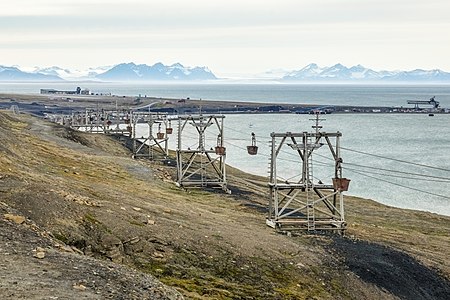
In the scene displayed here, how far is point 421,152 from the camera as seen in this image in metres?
92.6

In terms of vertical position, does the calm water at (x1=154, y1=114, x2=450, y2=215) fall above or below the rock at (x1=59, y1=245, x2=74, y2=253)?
below

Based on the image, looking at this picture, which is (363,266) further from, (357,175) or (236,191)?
(357,175)

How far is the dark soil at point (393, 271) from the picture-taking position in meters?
23.6

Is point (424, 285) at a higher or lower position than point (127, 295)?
lower

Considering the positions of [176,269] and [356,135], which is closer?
[176,269]

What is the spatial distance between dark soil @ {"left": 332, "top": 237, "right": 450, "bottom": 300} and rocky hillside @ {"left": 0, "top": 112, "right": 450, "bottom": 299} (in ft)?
0.18

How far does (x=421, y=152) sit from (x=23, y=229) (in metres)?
81.3

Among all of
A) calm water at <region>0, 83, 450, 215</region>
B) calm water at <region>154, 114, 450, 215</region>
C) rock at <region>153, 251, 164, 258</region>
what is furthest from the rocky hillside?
calm water at <region>0, 83, 450, 215</region>

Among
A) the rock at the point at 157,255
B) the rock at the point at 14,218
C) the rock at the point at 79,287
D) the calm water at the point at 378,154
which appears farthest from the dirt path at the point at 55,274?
the calm water at the point at 378,154

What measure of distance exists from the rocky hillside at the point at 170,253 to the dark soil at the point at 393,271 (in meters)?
0.05

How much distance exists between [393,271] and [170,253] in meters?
8.65

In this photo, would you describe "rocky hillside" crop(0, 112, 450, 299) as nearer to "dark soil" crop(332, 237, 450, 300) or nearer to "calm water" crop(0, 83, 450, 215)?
"dark soil" crop(332, 237, 450, 300)

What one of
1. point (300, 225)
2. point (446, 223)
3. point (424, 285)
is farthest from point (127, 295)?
point (446, 223)

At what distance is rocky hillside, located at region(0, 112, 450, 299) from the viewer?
15523mm
